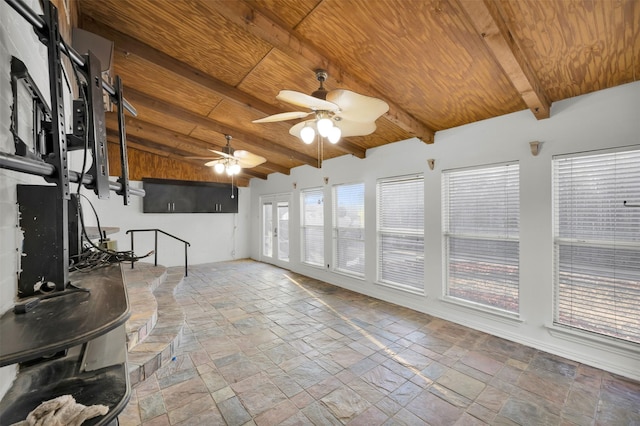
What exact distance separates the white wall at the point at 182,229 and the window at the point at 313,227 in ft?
9.68

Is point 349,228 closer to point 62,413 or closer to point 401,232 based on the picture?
point 401,232

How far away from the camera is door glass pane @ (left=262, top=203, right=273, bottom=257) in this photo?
812 centimetres

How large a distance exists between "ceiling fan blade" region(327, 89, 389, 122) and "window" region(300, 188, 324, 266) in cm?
390

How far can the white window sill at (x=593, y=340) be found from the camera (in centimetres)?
252

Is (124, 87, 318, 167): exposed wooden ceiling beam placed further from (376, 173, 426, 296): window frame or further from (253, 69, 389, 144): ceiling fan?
(253, 69, 389, 144): ceiling fan

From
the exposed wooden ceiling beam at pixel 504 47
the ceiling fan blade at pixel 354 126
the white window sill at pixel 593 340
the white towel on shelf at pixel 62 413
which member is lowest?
the white window sill at pixel 593 340

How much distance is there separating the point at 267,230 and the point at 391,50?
663cm

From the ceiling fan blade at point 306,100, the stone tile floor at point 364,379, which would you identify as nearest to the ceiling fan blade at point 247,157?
the ceiling fan blade at point 306,100

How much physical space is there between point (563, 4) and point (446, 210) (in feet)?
8.14

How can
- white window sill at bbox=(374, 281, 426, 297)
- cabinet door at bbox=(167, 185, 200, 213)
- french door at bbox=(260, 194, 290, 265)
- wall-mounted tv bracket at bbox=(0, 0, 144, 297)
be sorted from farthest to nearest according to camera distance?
french door at bbox=(260, 194, 290, 265)
cabinet door at bbox=(167, 185, 200, 213)
white window sill at bbox=(374, 281, 426, 297)
wall-mounted tv bracket at bbox=(0, 0, 144, 297)

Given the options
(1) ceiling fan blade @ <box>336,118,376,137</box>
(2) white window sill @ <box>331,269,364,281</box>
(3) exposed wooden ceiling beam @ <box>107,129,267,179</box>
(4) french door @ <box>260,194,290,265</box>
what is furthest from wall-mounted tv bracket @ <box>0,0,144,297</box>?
(4) french door @ <box>260,194,290,265</box>

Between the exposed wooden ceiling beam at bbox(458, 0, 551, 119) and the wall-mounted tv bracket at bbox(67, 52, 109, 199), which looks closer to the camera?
the wall-mounted tv bracket at bbox(67, 52, 109, 199)

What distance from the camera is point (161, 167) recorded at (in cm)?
720

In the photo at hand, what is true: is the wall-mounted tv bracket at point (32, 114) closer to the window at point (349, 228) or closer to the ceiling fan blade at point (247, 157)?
the ceiling fan blade at point (247, 157)
